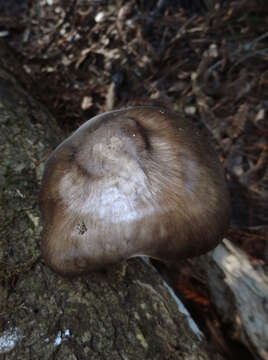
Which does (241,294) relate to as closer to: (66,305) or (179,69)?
(66,305)

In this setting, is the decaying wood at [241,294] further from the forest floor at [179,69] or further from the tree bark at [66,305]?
the tree bark at [66,305]

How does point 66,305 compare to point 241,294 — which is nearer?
point 66,305

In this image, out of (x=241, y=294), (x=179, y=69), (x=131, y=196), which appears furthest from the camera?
(x=179, y=69)

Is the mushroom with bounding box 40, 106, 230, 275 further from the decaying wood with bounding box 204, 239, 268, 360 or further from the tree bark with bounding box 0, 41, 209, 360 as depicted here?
the decaying wood with bounding box 204, 239, 268, 360

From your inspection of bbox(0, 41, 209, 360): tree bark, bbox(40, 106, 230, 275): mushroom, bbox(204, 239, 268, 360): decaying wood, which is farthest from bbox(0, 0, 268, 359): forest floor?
bbox(40, 106, 230, 275): mushroom

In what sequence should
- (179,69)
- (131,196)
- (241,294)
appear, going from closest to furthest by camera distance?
1. (131,196)
2. (241,294)
3. (179,69)

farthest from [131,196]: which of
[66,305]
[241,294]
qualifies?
[241,294]

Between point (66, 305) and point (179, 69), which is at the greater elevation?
point (179, 69)

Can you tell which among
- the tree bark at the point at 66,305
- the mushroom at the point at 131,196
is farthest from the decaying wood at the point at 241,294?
the mushroom at the point at 131,196
